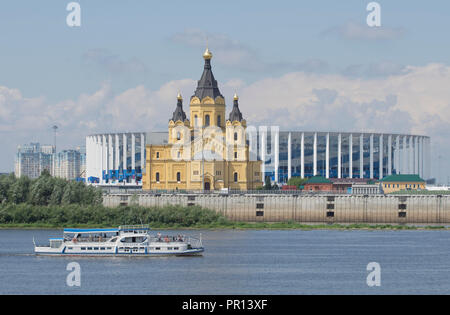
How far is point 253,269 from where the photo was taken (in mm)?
80625

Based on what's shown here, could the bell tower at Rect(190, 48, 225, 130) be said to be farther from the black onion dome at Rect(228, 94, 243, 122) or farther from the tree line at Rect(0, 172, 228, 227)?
the tree line at Rect(0, 172, 228, 227)

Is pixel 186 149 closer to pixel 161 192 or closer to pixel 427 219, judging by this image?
pixel 161 192

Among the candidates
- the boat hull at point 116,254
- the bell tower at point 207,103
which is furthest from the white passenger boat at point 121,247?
the bell tower at point 207,103

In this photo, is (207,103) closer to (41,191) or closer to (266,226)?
(266,226)

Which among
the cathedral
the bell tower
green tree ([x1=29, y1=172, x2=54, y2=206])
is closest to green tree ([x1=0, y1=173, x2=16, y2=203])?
green tree ([x1=29, y1=172, x2=54, y2=206])

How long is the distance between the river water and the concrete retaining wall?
26033 mm

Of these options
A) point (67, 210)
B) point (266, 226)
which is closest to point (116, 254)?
point (67, 210)

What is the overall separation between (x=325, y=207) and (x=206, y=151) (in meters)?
26.9

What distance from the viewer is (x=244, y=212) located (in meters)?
140

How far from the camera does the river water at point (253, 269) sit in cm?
6975

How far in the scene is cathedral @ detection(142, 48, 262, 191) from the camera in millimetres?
157750
